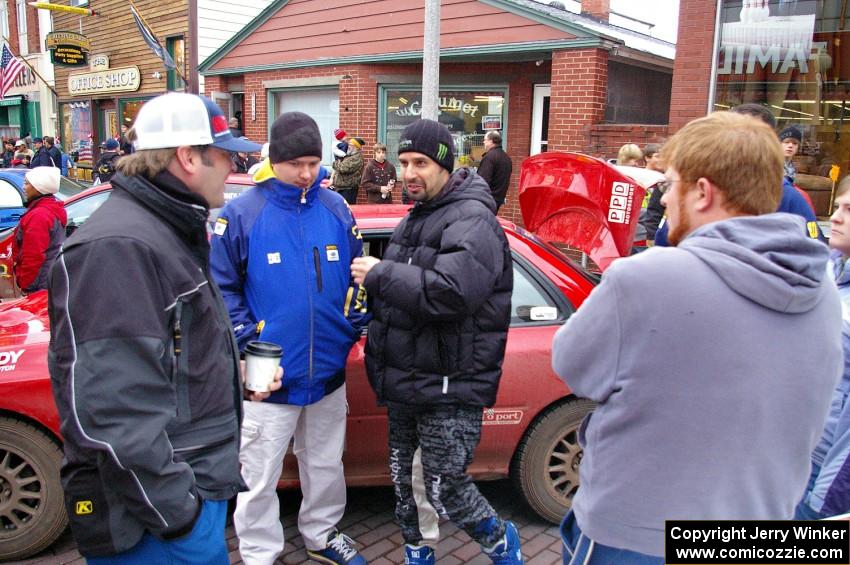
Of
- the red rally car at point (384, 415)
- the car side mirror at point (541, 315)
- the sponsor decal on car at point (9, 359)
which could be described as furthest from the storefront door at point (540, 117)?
the sponsor decal on car at point (9, 359)

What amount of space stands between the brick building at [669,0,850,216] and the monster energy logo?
626cm

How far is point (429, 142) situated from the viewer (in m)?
2.79

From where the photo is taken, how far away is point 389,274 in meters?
2.60

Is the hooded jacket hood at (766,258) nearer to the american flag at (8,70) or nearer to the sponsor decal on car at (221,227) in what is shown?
the sponsor decal on car at (221,227)

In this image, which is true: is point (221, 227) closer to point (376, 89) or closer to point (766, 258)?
point (766, 258)

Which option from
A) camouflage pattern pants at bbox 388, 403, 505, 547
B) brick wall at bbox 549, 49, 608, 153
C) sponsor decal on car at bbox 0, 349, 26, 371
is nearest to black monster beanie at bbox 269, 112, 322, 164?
camouflage pattern pants at bbox 388, 403, 505, 547

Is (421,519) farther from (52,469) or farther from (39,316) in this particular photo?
(39,316)

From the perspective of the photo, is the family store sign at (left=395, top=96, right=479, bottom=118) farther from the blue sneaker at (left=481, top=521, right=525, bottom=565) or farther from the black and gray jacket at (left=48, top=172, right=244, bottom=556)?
the black and gray jacket at (left=48, top=172, right=244, bottom=556)

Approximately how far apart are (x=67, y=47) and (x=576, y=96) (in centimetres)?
1655

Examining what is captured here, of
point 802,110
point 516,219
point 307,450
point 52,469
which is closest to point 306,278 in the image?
point 307,450

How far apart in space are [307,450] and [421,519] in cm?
61

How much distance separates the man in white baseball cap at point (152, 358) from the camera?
5.18 ft

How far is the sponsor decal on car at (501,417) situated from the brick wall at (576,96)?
6.53 metres

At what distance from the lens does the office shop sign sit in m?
18.8
